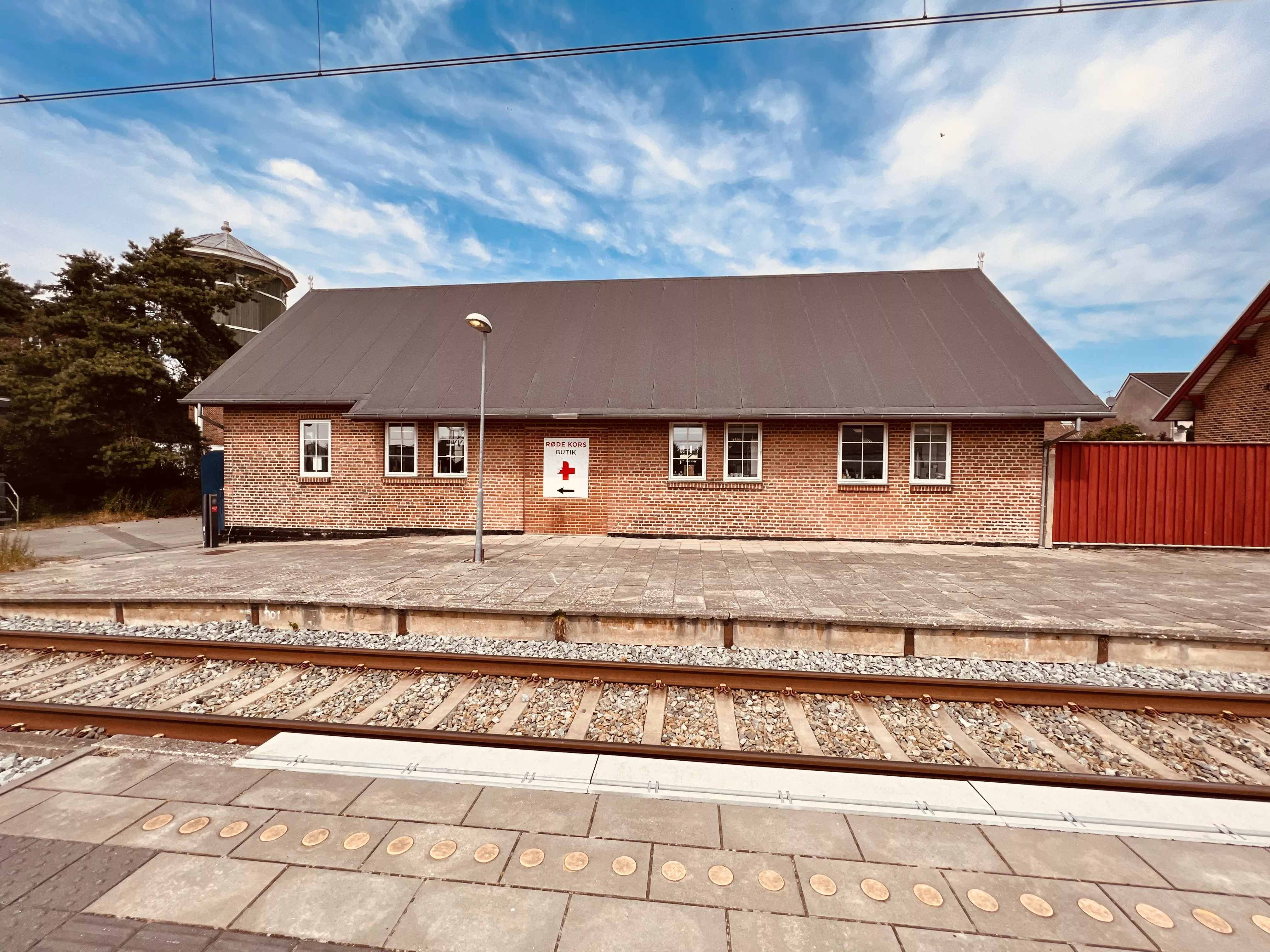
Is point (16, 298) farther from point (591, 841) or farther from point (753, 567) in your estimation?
point (591, 841)

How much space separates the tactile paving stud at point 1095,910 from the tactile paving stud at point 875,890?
73 centimetres

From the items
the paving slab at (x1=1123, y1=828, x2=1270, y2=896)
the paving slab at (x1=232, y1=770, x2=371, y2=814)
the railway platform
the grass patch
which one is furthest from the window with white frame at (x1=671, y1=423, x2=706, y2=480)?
the grass patch

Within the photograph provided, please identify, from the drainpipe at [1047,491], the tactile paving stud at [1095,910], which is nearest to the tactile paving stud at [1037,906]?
the tactile paving stud at [1095,910]

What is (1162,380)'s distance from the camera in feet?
116

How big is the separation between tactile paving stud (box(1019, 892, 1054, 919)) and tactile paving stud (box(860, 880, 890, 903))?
51cm

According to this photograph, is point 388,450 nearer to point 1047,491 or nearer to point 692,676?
point 692,676

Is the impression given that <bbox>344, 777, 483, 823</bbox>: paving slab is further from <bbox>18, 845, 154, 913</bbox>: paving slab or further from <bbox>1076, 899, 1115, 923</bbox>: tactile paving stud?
<bbox>1076, 899, 1115, 923</bbox>: tactile paving stud

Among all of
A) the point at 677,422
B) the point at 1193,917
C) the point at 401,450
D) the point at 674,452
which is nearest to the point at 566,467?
the point at 674,452

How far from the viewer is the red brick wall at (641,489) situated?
10789 mm

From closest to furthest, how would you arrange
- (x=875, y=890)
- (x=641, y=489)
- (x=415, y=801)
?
(x=875, y=890), (x=415, y=801), (x=641, y=489)

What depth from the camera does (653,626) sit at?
5574 millimetres

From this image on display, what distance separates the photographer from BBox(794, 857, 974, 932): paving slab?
2008mm

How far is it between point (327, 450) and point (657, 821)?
1241 cm

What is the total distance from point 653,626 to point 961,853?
11.3ft
